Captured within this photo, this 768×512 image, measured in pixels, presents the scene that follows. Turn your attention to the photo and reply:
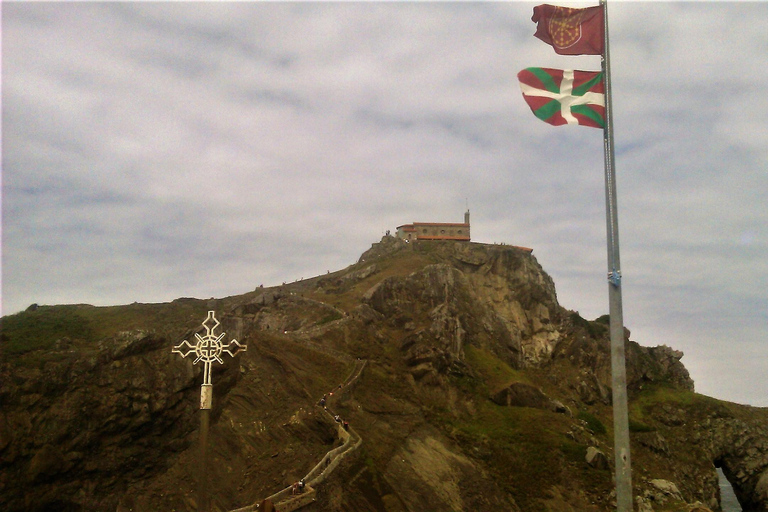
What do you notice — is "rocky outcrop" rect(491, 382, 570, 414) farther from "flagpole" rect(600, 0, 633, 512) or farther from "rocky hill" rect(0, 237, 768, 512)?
"flagpole" rect(600, 0, 633, 512)

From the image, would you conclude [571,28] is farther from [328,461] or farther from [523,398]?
[523,398]

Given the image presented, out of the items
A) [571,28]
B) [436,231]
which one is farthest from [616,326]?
[436,231]

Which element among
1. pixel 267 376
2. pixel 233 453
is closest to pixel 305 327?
pixel 267 376

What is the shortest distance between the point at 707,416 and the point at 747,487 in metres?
7.96

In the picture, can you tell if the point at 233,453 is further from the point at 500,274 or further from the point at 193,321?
the point at 500,274

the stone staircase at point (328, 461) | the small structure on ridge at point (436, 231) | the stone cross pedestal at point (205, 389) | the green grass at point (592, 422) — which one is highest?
the small structure on ridge at point (436, 231)

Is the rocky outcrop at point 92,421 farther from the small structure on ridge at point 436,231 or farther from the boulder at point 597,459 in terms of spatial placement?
the small structure on ridge at point 436,231

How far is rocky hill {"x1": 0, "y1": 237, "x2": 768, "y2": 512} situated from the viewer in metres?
37.1

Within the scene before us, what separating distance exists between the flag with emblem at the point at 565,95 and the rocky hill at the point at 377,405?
42.7 feet

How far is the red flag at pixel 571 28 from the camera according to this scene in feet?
42.5

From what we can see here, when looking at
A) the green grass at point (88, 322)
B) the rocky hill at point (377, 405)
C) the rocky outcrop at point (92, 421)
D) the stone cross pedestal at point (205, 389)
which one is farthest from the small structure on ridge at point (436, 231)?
the stone cross pedestal at point (205, 389)

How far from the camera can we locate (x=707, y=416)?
67.3m

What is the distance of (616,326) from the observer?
444 inches

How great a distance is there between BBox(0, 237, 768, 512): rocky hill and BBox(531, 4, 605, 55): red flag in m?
14.3
